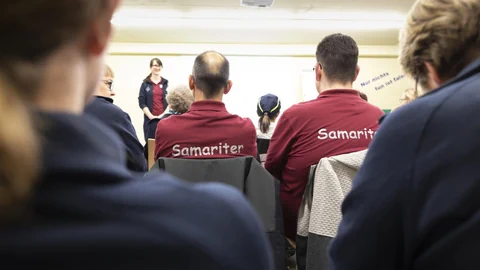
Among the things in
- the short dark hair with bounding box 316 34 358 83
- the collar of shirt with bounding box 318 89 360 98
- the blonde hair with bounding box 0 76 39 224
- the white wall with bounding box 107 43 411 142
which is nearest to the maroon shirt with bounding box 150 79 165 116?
the white wall with bounding box 107 43 411 142

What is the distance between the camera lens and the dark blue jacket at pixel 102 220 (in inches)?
14.7

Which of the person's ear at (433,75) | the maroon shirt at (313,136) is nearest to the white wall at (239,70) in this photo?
the maroon shirt at (313,136)

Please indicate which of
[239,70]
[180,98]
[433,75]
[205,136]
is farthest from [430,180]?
[239,70]

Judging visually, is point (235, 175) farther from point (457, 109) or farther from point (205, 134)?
point (457, 109)

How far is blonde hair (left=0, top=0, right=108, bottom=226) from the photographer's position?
35cm

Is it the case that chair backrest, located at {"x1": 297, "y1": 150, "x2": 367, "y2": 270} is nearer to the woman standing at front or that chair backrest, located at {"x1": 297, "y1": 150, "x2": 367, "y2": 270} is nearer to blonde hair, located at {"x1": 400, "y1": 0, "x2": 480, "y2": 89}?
blonde hair, located at {"x1": 400, "y1": 0, "x2": 480, "y2": 89}

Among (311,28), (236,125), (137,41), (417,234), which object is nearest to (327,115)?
(236,125)

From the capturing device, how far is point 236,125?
1951 mm

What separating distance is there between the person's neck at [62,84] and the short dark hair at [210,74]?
1662mm

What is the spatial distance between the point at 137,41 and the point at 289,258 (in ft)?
17.8

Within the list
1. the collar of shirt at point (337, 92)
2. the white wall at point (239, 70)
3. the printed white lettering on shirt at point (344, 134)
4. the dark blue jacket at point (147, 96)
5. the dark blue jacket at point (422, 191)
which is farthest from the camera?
the white wall at point (239, 70)

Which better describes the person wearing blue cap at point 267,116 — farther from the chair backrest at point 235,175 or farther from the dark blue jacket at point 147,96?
the dark blue jacket at point 147,96

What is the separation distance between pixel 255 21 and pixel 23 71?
5.96m

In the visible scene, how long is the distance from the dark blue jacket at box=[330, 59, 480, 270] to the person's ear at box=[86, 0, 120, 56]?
609 millimetres
